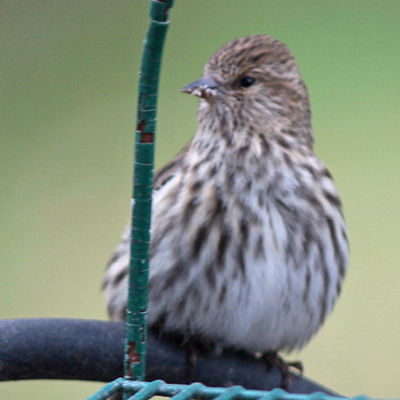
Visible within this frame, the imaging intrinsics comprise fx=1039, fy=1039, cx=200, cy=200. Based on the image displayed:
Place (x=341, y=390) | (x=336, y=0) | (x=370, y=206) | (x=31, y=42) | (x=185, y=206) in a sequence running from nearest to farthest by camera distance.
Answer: (x=185, y=206) < (x=341, y=390) < (x=370, y=206) < (x=336, y=0) < (x=31, y=42)

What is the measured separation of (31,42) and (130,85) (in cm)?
75

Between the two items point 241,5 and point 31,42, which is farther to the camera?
point 31,42

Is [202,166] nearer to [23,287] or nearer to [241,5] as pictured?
[23,287]

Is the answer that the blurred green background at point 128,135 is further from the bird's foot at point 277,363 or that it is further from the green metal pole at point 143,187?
the green metal pole at point 143,187

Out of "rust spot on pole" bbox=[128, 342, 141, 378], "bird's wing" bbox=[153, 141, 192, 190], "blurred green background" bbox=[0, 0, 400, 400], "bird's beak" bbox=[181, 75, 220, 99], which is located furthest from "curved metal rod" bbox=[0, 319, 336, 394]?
"blurred green background" bbox=[0, 0, 400, 400]

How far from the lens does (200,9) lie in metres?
5.04

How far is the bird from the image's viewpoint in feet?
7.67

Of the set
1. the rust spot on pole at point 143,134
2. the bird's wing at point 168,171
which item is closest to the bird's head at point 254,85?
the bird's wing at point 168,171

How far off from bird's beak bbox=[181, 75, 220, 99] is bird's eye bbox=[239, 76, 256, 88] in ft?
0.26

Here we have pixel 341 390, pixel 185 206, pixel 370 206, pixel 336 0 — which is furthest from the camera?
pixel 336 0

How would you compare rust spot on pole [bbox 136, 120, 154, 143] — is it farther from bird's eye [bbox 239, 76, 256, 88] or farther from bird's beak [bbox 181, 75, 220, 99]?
bird's eye [bbox 239, 76, 256, 88]

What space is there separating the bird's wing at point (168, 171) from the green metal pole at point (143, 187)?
28.6 inches

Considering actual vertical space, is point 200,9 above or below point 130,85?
above

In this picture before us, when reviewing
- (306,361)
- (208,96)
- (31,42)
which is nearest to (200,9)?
(31,42)
